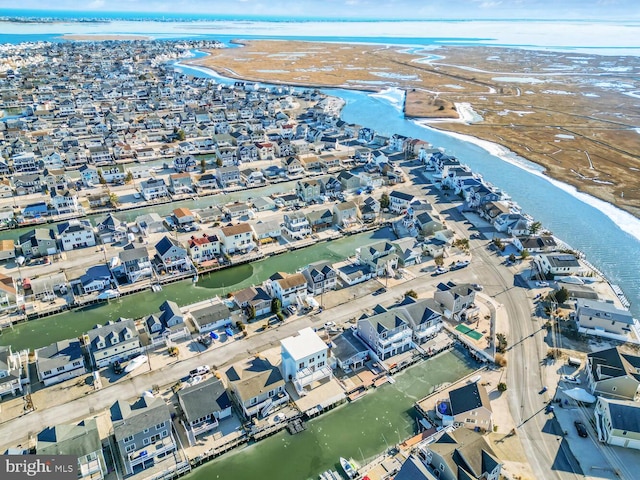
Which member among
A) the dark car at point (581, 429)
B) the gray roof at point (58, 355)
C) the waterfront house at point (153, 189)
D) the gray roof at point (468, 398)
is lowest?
the dark car at point (581, 429)

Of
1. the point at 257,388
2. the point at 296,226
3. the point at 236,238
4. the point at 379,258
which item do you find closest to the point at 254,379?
the point at 257,388

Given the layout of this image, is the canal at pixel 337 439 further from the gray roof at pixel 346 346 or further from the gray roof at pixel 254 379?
the gray roof at pixel 346 346

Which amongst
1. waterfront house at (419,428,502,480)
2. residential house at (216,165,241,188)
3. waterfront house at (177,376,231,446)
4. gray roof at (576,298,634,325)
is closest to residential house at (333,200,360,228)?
residential house at (216,165,241,188)

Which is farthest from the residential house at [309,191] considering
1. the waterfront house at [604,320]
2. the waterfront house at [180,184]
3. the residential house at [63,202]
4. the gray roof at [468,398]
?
the gray roof at [468,398]

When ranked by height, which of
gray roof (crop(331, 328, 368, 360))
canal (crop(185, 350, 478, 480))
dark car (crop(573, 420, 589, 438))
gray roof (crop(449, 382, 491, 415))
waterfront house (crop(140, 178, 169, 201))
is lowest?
canal (crop(185, 350, 478, 480))

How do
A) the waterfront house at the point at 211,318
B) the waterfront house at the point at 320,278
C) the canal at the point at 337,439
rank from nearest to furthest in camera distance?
the canal at the point at 337,439, the waterfront house at the point at 211,318, the waterfront house at the point at 320,278

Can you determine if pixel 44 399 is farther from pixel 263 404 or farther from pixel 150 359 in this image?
pixel 263 404

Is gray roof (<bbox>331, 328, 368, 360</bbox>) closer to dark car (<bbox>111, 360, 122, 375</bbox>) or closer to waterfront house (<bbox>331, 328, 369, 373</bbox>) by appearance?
waterfront house (<bbox>331, 328, 369, 373</bbox>)

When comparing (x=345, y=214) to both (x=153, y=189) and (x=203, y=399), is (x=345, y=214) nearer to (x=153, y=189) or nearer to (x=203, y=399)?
(x=153, y=189)
